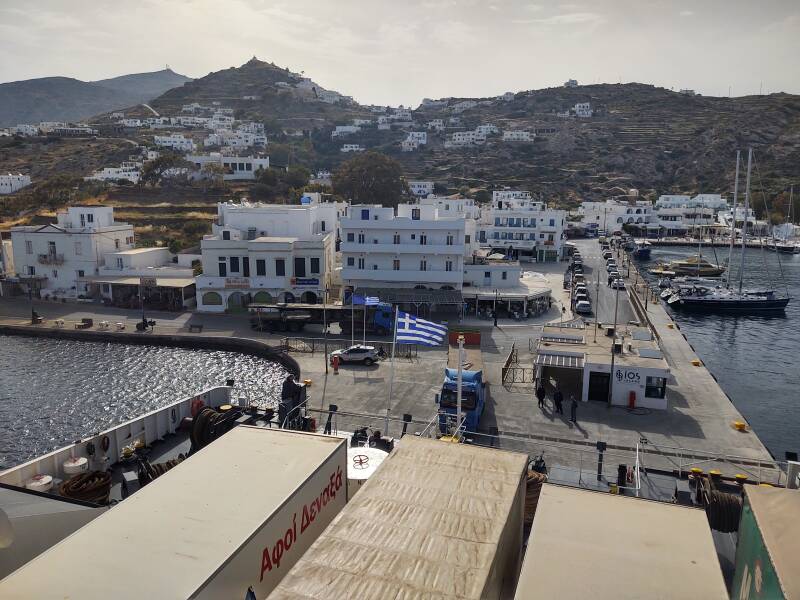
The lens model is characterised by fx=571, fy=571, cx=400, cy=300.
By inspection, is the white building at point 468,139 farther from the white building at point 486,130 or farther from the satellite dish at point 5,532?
the satellite dish at point 5,532

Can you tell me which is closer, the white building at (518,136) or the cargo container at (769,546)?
the cargo container at (769,546)

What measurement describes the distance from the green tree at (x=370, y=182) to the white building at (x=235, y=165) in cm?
2036

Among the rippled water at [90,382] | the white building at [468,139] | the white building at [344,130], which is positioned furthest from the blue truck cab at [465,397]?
the white building at [344,130]

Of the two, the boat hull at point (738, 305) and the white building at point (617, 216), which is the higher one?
the white building at point (617, 216)

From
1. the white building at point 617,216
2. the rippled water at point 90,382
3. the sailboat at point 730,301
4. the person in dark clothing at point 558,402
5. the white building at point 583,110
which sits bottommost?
the rippled water at point 90,382

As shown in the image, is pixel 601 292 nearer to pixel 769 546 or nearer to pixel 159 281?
pixel 159 281

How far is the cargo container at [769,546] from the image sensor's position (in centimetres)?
663

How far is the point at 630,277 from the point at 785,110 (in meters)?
145

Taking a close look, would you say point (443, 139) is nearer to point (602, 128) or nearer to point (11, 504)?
point (602, 128)


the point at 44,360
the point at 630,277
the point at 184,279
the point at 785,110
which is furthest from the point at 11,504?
the point at 785,110

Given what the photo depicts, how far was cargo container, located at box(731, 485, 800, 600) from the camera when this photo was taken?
21.7 ft

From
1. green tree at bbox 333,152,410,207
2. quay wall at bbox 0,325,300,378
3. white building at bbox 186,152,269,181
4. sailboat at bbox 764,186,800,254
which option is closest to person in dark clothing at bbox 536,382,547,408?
quay wall at bbox 0,325,300,378

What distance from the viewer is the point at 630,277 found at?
212ft

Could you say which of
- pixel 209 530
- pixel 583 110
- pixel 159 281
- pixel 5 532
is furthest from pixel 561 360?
pixel 583 110
